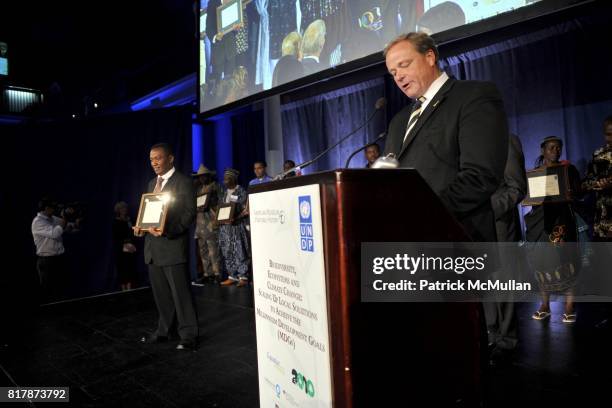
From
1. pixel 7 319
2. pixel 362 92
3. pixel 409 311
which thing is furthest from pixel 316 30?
pixel 7 319

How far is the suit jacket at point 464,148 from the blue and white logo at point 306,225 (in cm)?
41

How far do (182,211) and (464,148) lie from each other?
2491 mm

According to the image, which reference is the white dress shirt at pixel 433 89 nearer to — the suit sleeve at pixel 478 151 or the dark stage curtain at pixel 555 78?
the suit sleeve at pixel 478 151

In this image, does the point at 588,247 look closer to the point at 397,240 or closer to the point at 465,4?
the point at 465,4

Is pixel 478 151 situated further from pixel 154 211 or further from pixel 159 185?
pixel 159 185

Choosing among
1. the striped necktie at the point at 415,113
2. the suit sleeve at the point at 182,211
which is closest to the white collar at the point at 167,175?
the suit sleeve at the point at 182,211

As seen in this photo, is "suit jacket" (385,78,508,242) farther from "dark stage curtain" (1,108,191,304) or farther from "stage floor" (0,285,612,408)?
"dark stage curtain" (1,108,191,304)

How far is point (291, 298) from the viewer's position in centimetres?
104

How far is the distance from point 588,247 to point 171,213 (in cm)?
359

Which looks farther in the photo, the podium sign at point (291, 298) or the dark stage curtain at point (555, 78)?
the dark stage curtain at point (555, 78)

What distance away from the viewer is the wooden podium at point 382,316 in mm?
871

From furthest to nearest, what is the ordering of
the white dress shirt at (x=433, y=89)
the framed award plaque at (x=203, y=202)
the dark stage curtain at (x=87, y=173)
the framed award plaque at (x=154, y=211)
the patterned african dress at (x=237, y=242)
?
the dark stage curtain at (x=87, y=173) < the framed award plaque at (x=203, y=202) < the patterned african dress at (x=237, y=242) < the framed award plaque at (x=154, y=211) < the white dress shirt at (x=433, y=89)

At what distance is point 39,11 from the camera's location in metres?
9.78

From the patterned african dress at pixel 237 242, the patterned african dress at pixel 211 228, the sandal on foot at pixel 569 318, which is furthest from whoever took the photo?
the patterned african dress at pixel 211 228
